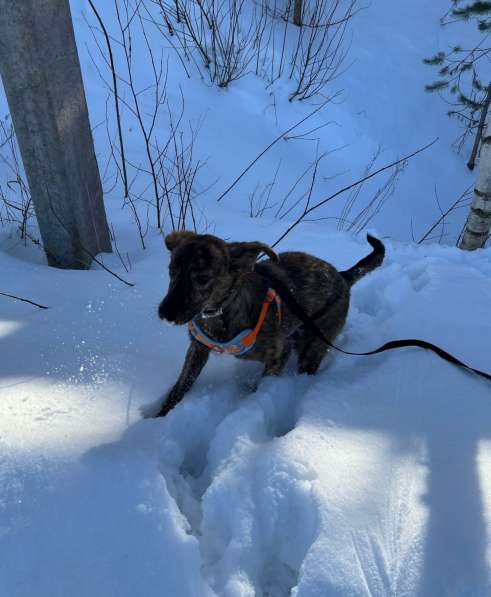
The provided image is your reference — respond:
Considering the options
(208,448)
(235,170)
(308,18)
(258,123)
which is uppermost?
(308,18)

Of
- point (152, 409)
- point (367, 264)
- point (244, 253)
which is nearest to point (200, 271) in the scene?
point (244, 253)

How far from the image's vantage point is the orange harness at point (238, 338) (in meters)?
1.98

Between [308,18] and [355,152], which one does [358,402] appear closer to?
[355,152]

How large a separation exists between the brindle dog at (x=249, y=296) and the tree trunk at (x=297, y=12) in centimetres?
803

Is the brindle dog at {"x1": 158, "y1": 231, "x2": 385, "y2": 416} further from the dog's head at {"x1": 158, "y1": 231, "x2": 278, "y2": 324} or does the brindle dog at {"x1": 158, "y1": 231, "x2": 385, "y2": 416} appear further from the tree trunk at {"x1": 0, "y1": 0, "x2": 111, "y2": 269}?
the tree trunk at {"x1": 0, "y1": 0, "x2": 111, "y2": 269}

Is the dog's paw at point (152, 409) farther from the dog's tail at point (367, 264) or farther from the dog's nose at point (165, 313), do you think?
the dog's tail at point (367, 264)

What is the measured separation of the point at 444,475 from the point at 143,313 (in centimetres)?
192

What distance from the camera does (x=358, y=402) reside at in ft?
6.50

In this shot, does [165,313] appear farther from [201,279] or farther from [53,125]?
[53,125]

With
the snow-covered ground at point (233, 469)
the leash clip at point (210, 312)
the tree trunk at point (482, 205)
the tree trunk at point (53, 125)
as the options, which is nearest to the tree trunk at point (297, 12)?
the tree trunk at point (482, 205)

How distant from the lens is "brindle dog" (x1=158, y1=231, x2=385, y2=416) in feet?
5.83

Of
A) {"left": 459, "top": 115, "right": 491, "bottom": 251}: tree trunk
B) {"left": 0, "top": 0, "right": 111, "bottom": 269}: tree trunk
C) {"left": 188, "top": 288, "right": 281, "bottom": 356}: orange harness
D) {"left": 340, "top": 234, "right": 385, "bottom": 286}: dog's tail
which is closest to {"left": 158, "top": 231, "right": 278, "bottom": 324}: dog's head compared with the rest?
{"left": 188, "top": 288, "right": 281, "bottom": 356}: orange harness

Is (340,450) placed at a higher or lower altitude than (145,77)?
lower

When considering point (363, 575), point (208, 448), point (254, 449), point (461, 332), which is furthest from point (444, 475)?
point (461, 332)
